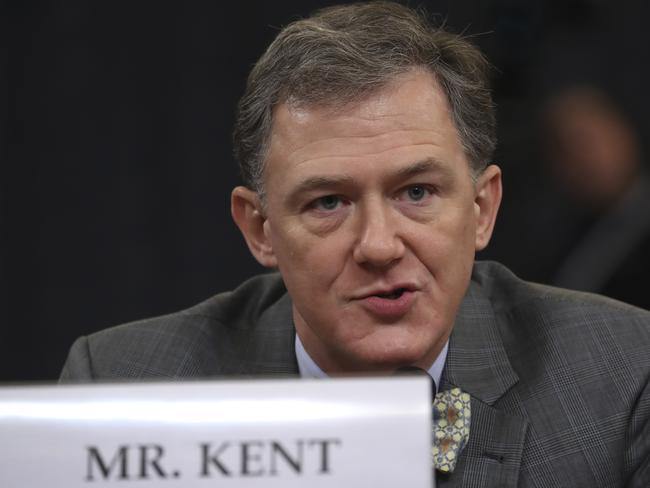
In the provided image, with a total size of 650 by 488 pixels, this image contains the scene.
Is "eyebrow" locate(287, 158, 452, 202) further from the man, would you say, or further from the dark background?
the dark background

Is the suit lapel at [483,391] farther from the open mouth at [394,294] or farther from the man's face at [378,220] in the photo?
the open mouth at [394,294]

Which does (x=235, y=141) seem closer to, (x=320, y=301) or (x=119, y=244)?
(x=320, y=301)

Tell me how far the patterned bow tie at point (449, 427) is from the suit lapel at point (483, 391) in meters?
0.02

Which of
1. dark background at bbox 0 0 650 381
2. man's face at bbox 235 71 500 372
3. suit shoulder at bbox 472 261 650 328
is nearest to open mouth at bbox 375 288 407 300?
man's face at bbox 235 71 500 372

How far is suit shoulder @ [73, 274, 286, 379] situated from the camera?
2.07m

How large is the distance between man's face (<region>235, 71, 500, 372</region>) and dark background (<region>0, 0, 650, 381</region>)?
1438 millimetres

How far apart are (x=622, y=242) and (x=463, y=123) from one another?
1.48 meters

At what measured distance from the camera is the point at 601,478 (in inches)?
70.6

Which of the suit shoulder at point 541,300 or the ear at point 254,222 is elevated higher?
the ear at point 254,222

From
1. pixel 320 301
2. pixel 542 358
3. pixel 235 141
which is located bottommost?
pixel 542 358

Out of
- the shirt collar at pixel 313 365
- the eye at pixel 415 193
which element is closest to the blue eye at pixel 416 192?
the eye at pixel 415 193

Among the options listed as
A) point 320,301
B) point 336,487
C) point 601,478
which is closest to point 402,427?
point 336,487

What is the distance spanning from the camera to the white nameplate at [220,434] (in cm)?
116

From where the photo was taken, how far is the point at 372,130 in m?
1.73
